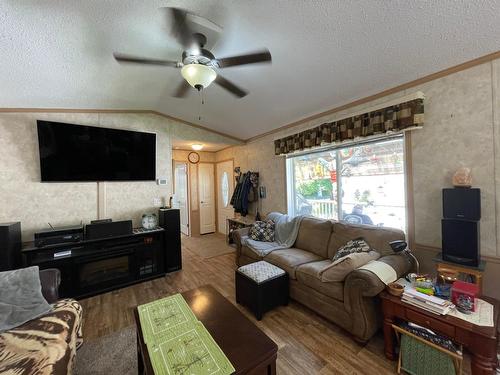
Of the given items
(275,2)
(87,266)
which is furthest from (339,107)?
(87,266)

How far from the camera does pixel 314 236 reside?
111 inches

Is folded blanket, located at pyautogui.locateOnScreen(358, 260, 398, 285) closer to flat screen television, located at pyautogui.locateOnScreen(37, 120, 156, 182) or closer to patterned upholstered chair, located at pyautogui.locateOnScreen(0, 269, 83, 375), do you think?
patterned upholstered chair, located at pyautogui.locateOnScreen(0, 269, 83, 375)

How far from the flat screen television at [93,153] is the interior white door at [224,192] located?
2.12m

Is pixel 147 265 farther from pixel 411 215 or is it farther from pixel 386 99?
pixel 386 99

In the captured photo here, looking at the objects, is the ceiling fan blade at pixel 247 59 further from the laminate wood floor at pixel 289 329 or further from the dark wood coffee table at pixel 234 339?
the laminate wood floor at pixel 289 329

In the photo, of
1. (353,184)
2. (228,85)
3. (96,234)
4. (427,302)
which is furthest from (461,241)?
(96,234)

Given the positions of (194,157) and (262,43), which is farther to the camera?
(194,157)

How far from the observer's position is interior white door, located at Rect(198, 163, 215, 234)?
18.3 ft

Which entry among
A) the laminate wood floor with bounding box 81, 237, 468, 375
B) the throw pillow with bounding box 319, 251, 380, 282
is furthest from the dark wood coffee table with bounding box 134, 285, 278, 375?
the throw pillow with bounding box 319, 251, 380, 282

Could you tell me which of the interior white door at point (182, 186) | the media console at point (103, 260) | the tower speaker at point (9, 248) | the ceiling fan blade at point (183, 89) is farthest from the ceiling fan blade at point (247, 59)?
the interior white door at point (182, 186)

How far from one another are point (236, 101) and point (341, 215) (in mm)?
2240

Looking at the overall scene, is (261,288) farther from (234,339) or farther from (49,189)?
(49,189)

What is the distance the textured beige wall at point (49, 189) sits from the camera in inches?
104

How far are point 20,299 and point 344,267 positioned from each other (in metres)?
2.59
